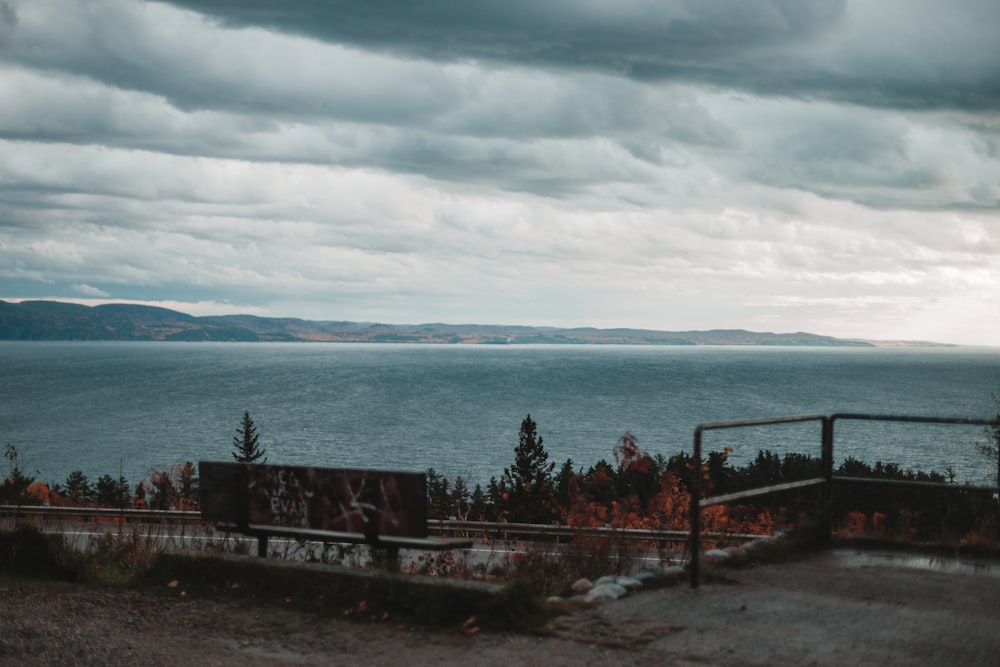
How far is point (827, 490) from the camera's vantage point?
29.0 feet

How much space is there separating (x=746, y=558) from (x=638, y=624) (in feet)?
7.44

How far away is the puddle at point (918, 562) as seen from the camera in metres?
7.94

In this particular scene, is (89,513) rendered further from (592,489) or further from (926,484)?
(592,489)

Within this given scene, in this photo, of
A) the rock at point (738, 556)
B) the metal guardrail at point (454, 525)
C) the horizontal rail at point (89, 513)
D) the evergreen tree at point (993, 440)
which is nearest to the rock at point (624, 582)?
the rock at point (738, 556)

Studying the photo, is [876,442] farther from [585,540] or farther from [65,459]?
[585,540]

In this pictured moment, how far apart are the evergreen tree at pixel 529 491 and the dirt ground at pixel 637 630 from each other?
2503 cm

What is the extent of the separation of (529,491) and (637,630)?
1402 inches

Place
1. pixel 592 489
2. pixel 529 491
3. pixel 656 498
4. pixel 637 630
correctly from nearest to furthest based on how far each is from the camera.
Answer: pixel 637 630, pixel 656 498, pixel 529 491, pixel 592 489

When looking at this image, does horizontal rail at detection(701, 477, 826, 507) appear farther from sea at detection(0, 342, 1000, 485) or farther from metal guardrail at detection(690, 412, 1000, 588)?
sea at detection(0, 342, 1000, 485)

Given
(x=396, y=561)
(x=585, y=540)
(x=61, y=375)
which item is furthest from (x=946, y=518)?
(x=61, y=375)

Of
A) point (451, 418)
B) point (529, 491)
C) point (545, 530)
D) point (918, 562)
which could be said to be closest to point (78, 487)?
point (529, 491)

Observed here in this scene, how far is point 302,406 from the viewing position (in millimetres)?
113312

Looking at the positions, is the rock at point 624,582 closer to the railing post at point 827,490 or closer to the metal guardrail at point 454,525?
the railing post at point 827,490

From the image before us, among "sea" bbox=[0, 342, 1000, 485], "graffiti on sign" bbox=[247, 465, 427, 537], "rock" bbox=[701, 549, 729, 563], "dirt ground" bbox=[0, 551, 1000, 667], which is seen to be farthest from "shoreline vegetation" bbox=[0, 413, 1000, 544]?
"sea" bbox=[0, 342, 1000, 485]
